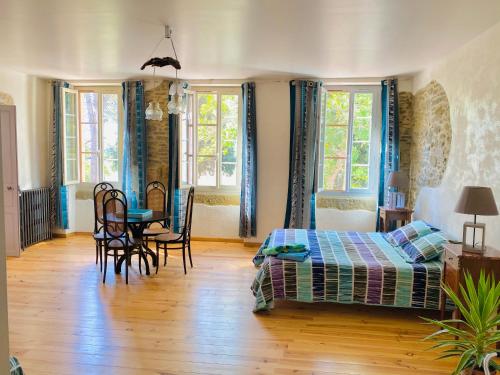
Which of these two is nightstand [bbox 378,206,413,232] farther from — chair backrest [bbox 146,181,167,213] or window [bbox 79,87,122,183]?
window [bbox 79,87,122,183]

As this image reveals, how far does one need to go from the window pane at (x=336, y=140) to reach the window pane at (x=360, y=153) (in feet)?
0.45

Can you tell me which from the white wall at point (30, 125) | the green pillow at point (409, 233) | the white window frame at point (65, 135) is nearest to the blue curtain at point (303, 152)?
the green pillow at point (409, 233)

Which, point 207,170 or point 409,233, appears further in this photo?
point 207,170

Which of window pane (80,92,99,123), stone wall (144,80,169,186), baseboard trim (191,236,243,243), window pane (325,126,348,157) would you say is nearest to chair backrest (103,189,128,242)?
stone wall (144,80,169,186)

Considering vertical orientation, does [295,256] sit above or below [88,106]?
below

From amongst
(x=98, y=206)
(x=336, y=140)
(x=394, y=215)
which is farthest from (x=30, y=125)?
(x=394, y=215)

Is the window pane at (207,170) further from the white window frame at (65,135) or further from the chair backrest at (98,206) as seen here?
the white window frame at (65,135)

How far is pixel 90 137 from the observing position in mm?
6812

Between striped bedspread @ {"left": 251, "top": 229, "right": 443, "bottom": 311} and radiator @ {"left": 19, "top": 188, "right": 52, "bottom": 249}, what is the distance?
3.98 m

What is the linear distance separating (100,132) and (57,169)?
909 mm

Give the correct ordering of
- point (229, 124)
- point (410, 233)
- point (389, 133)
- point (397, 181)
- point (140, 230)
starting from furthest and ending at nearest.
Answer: point (229, 124) < point (389, 133) < point (397, 181) < point (140, 230) < point (410, 233)

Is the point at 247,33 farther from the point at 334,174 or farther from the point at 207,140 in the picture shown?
the point at 334,174

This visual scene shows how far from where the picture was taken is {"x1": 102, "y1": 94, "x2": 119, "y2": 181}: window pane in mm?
6738

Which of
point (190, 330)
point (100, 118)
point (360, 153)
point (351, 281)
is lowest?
point (190, 330)
